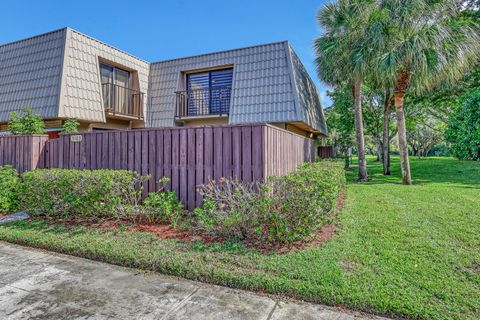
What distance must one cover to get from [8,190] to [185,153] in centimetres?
482

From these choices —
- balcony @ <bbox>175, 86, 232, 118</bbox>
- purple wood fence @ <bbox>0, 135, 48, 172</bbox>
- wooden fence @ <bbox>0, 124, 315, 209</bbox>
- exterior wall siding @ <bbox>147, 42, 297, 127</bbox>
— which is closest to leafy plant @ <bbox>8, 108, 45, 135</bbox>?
purple wood fence @ <bbox>0, 135, 48, 172</bbox>

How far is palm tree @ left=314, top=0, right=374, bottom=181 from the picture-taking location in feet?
36.7

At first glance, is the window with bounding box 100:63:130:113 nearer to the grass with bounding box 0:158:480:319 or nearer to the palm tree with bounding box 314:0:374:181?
the grass with bounding box 0:158:480:319

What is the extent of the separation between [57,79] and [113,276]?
27.6 ft

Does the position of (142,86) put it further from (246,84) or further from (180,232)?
(180,232)

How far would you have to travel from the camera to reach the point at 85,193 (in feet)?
17.7

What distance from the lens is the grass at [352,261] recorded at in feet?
9.16

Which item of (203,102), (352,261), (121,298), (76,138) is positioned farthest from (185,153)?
(203,102)

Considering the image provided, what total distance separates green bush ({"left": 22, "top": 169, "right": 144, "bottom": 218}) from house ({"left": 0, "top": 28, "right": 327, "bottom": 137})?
12.3ft

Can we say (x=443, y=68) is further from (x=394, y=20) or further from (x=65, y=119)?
→ (x=65, y=119)

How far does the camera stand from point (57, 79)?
30.2ft

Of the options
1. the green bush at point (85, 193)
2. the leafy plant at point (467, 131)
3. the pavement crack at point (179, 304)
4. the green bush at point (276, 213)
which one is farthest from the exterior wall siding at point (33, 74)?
the leafy plant at point (467, 131)

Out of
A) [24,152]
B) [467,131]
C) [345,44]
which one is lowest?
[24,152]

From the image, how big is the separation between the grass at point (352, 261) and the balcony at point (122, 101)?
6.31m
